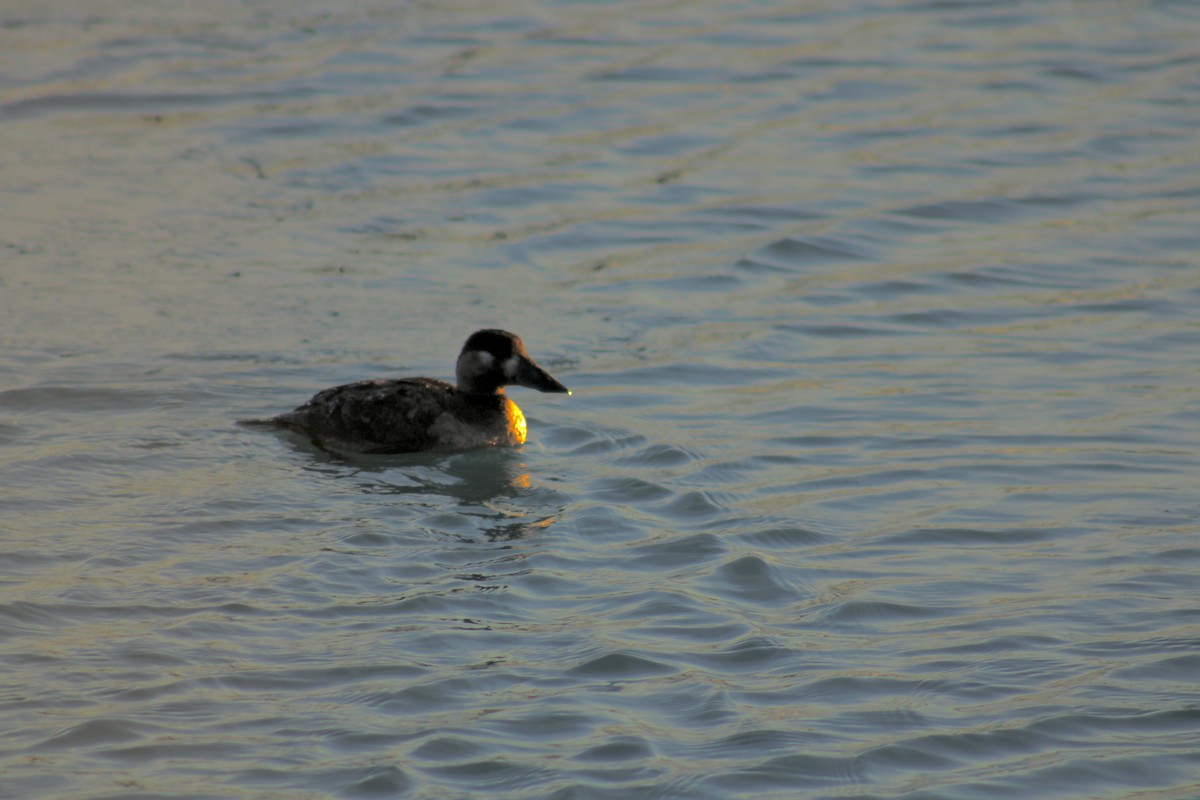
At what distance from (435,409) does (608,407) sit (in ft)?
3.95

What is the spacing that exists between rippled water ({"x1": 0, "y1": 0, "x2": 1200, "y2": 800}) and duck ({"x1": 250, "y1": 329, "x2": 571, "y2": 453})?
6.2 inches

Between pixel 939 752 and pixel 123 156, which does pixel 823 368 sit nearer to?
pixel 939 752

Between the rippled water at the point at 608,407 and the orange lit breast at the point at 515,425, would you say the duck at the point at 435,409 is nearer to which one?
the orange lit breast at the point at 515,425

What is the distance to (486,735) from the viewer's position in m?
6.28

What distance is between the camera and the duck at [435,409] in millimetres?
9820

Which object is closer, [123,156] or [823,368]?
[823,368]

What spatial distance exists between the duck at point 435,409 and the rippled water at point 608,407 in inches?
6.2

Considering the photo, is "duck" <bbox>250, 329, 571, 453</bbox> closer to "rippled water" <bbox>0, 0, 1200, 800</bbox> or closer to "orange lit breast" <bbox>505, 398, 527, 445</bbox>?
"orange lit breast" <bbox>505, 398, 527, 445</bbox>

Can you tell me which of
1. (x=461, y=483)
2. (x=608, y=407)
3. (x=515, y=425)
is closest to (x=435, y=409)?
(x=515, y=425)

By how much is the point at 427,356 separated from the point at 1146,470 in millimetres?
Answer: 4741

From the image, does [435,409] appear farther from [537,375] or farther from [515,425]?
[537,375]

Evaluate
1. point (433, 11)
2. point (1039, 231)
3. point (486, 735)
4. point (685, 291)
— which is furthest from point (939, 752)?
point (433, 11)

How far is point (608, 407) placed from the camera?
10664 mm

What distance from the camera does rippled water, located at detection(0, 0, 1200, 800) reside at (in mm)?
6398
